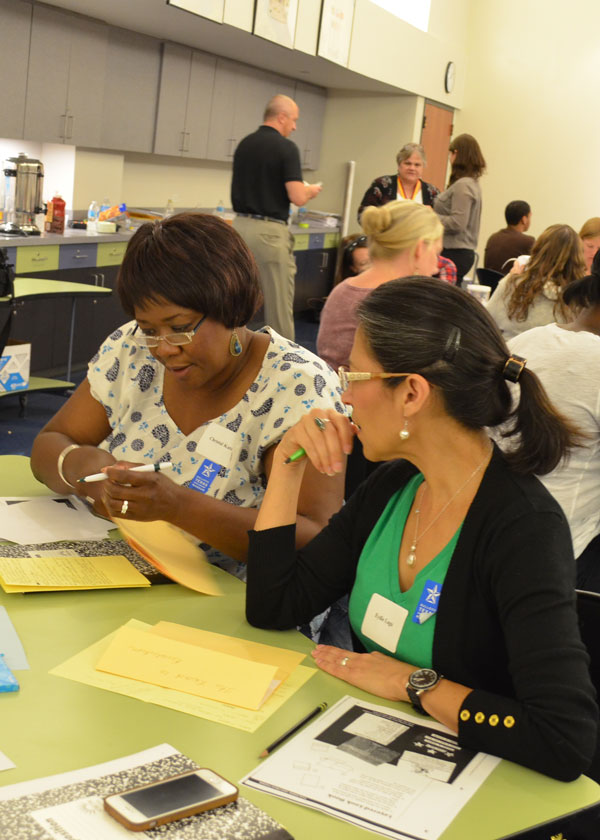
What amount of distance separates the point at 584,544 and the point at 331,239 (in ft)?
25.8

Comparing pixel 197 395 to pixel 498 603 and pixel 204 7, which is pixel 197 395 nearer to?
pixel 498 603

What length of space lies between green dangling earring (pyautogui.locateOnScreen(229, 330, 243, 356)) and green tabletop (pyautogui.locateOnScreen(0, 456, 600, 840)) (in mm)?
694

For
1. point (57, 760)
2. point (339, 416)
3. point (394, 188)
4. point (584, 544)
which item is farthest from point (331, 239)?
point (57, 760)

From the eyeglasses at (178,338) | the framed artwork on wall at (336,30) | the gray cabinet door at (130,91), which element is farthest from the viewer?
the framed artwork on wall at (336,30)

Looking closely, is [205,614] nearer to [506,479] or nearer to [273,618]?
[273,618]

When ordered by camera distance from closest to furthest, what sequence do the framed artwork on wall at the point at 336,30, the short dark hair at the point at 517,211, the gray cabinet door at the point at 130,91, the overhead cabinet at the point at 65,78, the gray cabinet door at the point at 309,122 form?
1. the overhead cabinet at the point at 65,78
2. the gray cabinet door at the point at 130,91
3. the short dark hair at the point at 517,211
4. the framed artwork on wall at the point at 336,30
5. the gray cabinet door at the point at 309,122

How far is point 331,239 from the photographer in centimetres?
1016

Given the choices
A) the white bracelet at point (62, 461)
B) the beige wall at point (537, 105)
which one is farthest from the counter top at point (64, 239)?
the beige wall at point (537, 105)

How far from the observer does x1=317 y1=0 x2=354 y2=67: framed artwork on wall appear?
8039 millimetres

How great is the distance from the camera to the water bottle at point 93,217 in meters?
6.39

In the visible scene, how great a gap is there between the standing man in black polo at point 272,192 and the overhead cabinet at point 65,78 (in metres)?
1.11

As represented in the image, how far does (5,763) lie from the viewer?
3.68ft

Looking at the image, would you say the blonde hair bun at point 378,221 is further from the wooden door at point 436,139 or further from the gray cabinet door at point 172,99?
the wooden door at point 436,139


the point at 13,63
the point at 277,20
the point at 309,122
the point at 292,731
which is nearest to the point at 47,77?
the point at 13,63
